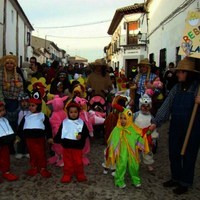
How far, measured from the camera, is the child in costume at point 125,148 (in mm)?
4484

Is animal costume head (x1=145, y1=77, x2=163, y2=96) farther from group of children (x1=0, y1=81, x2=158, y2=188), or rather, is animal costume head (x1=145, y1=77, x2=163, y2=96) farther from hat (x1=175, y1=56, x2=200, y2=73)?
hat (x1=175, y1=56, x2=200, y2=73)

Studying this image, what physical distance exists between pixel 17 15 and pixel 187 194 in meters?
23.4

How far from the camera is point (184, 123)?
427 cm

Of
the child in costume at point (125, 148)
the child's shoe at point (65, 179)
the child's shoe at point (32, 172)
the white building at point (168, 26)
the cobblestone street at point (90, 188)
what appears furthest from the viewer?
the white building at point (168, 26)

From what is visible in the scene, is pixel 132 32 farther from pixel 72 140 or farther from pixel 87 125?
pixel 72 140

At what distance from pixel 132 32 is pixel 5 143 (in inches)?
938

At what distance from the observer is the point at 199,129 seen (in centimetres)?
423

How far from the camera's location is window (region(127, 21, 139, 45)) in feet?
87.8

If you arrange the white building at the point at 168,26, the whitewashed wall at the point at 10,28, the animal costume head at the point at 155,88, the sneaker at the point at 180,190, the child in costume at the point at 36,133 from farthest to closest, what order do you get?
the whitewashed wall at the point at 10,28
the white building at the point at 168,26
the animal costume head at the point at 155,88
the child in costume at the point at 36,133
the sneaker at the point at 180,190

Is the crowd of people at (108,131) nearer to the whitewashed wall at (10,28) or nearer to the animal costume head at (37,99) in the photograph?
the animal costume head at (37,99)

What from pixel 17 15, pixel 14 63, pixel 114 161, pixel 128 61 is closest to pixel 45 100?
pixel 14 63

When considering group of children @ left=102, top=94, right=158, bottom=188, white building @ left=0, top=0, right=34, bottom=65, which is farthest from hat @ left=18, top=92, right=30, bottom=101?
white building @ left=0, top=0, right=34, bottom=65

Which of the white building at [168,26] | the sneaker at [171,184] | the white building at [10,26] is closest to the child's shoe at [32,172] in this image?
the sneaker at [171,184]

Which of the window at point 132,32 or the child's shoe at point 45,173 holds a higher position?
the window at point 132,32
